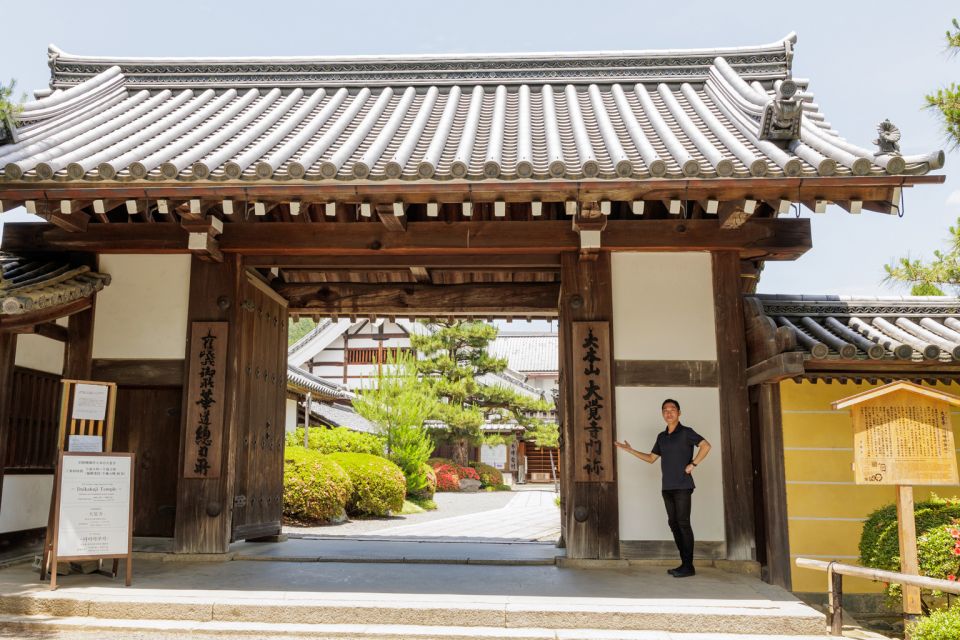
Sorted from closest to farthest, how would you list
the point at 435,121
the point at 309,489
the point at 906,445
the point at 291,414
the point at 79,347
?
the point at 906,445, the point at 79,347, the point at 435,121, the point at 309,489, the point at 291,414

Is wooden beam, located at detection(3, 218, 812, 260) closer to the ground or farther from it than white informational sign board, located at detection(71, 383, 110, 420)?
farther from it

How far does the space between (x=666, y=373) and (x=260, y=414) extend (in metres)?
4.53

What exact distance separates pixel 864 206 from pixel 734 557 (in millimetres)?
3313

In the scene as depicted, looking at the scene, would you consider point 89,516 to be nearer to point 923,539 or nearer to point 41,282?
point 41,282

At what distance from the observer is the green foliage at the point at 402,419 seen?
22.6 m

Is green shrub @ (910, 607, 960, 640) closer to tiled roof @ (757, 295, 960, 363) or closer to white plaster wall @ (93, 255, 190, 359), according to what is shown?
tiled roof @ (757, 295, 960, 363)

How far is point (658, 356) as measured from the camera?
7641 millimetres

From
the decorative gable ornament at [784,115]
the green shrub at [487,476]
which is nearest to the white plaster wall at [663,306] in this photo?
the decorative gable ornament at [784,115]

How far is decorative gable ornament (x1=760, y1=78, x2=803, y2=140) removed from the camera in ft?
23.2

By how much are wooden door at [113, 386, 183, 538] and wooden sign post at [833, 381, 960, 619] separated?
644cm

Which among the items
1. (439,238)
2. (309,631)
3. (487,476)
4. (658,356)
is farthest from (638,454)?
(487,476)

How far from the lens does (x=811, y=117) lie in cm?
906

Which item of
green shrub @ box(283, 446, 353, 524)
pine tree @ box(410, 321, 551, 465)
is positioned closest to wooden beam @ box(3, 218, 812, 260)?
green shrub @ box(283, 446, 353, 524)

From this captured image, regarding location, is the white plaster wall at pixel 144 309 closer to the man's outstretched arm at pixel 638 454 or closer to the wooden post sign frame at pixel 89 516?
the wooden post sign frame at pixel 89 516
